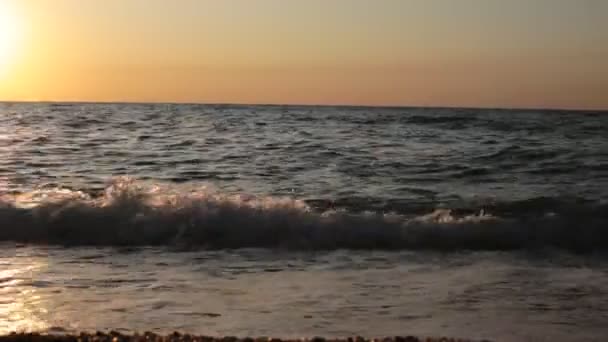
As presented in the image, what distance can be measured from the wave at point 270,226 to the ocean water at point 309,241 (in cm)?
4

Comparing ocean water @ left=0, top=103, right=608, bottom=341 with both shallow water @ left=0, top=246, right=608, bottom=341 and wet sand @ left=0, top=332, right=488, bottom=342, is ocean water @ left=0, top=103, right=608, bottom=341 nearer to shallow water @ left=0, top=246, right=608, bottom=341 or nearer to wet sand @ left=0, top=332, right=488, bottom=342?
shallow water @ left=0, top=246, right=608, bottom=341

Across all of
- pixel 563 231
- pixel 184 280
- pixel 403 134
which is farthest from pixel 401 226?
pixel 403 134

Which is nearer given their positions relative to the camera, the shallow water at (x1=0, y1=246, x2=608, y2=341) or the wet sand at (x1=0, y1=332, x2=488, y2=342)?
the wet sand at (x1=0, y1=332, x2=488, y2=342)

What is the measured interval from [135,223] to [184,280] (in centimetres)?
422

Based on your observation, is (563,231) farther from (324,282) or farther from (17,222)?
(17,222)

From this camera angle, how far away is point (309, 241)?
11742 mm

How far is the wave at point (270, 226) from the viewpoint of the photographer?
38.3 feet

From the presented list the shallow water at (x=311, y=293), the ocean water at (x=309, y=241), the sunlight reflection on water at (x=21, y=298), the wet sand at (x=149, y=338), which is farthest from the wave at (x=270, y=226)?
the wet sand at (x=149, y=338)

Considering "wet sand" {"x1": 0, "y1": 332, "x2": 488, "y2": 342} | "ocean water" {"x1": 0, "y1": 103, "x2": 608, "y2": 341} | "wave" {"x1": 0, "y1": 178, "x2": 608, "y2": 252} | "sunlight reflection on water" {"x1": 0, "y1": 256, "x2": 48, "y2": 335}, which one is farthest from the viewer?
"wave" {"x1": 0, "y1": 178, "x2": 608, "y2": 252}

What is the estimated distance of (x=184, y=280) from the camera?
8.79 metres

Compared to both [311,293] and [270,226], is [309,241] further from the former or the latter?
[311,293]

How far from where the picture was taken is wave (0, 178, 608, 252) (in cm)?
1167

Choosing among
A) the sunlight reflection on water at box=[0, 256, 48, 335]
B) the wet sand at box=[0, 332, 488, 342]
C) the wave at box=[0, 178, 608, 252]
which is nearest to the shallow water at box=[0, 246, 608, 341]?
the sunlight reflection on water at box=[0, 256, 48, 335]

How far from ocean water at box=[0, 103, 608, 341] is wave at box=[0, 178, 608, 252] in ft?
0.12
